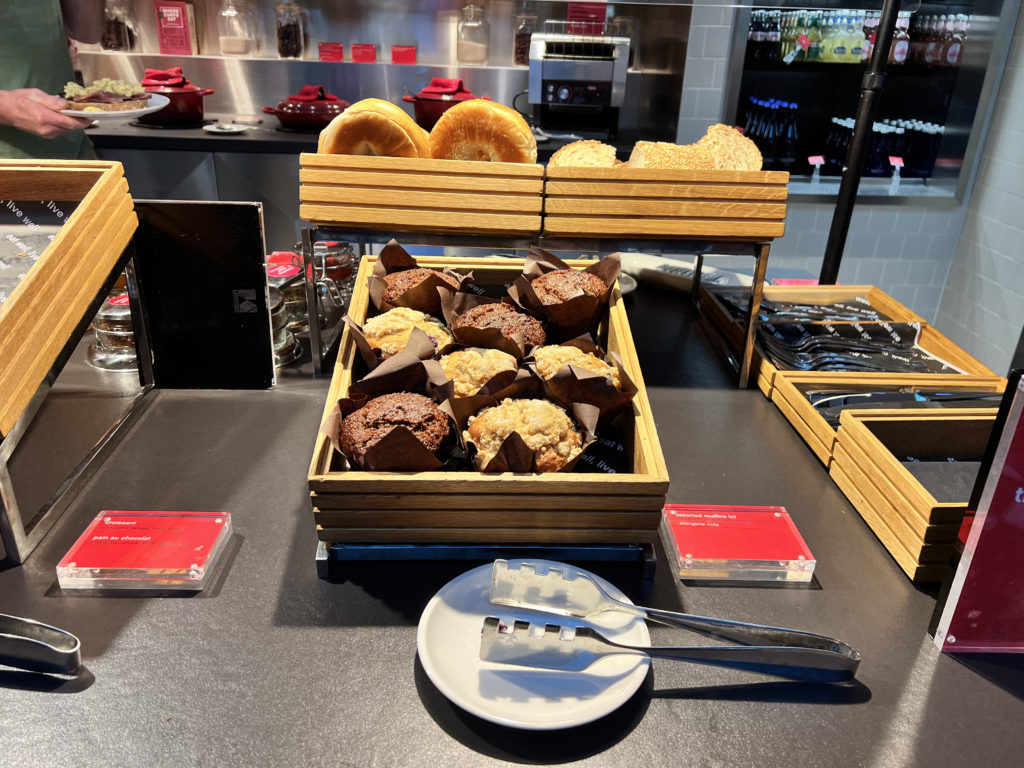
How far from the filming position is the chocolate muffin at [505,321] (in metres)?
1.08

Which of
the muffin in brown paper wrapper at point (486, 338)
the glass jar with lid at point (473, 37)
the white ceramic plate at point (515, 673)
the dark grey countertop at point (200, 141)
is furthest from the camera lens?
the glass jar with lid at point (473, 37)

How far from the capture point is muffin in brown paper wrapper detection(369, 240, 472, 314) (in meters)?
1.17

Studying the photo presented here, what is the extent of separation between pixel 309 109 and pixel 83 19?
0.96 metres

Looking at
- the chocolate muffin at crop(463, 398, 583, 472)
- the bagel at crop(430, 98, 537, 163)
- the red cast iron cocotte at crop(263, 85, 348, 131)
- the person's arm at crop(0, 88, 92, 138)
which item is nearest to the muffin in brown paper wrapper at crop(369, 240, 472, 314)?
the bagel at crop(430, 98, 537, 163)

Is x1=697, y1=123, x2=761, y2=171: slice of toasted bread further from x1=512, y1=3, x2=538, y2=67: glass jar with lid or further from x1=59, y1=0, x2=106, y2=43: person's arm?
x1=512, y1=3, x2=538, y2=67: glass jar with lid

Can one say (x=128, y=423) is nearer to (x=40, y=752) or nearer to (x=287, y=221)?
(x=40, y=752)

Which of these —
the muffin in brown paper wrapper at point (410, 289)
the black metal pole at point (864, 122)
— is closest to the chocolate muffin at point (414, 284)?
the muffin in brown paper wrapper at point (410, 289)

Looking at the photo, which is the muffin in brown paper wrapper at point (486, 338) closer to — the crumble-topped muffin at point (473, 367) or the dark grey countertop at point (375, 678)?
the crumble-topped muffin at point (473, 367)

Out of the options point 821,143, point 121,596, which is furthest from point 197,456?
point 821,143

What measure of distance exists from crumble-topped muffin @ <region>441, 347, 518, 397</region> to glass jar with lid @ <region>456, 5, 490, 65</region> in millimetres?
3519

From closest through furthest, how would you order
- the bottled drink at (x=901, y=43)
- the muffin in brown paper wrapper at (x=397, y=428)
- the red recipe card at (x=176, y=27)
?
the muffin in brown paper wrapper at (x=397, y=428)
the bottled drink at (x=901, y=43)
the red recipe card at (x=176, y=27)

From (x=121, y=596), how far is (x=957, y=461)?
115cm

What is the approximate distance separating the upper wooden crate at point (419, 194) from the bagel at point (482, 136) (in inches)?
2.9

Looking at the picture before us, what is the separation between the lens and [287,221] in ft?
12.0
